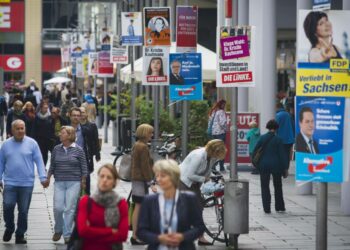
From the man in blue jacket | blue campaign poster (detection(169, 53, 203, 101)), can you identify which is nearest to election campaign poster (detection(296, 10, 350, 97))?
blue campaign poster (detection(169, 53, 203, 101))

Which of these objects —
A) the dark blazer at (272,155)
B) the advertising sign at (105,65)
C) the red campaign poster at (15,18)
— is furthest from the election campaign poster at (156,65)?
the red campaign poster at (15,18)

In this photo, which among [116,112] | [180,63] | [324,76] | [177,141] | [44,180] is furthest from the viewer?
[116,112]

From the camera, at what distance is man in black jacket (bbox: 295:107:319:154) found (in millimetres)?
11656

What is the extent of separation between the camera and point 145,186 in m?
16.0

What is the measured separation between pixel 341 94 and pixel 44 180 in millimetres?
5537

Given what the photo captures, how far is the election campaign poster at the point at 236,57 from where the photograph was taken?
15789mm

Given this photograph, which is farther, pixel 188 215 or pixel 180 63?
pixel 180 63

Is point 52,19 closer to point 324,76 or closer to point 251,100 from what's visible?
point 251,100

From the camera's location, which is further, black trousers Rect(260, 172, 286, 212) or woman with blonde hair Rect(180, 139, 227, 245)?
black trousers Rect(260, 172, 286, 212)

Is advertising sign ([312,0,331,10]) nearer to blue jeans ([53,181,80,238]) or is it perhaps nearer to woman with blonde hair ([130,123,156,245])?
woman with blonde hair ([130,123,156,245])

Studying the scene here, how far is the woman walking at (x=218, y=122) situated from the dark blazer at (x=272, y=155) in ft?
27.3

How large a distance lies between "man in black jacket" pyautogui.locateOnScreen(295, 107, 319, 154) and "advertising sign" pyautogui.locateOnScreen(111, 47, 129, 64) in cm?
2681

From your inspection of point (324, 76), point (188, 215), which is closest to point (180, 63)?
point (324, 76)

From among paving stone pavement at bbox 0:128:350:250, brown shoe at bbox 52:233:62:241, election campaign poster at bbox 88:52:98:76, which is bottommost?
Result: paving stone pavement at bbox 0:128:350:250
